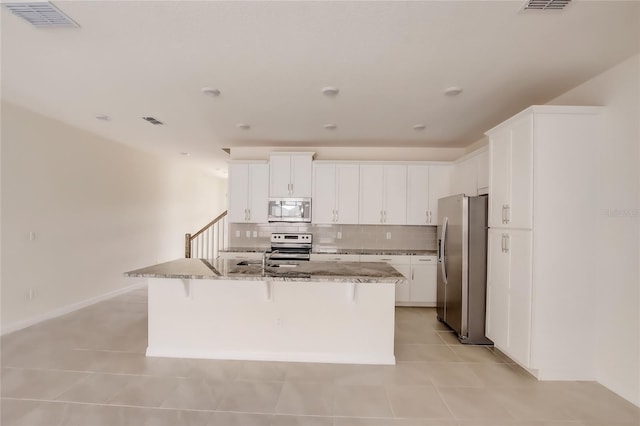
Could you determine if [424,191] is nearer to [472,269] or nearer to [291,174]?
[472,269]

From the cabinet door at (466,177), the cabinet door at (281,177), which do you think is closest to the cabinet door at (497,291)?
the cabinet door at (466,177)

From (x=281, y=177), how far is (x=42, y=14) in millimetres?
3538

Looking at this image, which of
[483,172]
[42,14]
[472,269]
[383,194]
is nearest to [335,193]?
[383,194]

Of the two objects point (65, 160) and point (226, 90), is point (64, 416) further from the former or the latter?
point (65, 160)

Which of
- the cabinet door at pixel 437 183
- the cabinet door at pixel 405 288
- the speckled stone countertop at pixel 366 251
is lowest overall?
the cabinet door at pixel 405 288

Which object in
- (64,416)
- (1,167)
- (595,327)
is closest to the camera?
(64,416)

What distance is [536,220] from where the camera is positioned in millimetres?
2666

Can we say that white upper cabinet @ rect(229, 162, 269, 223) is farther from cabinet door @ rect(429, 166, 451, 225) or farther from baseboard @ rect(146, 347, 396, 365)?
cabinet door @ rect(429, 166, 451, 225)

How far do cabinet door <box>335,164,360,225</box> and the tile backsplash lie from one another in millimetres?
361

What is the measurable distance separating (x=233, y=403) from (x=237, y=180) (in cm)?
376

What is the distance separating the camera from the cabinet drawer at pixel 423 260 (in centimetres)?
490

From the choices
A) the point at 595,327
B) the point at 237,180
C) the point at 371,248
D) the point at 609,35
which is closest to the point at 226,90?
the point at 237,180

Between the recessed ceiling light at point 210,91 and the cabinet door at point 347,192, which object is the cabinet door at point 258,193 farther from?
the recessed ceiling light at point 210,91

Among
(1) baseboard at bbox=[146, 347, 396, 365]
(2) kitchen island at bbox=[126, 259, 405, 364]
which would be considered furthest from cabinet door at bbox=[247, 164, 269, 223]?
(1) baseboard at bbox=[146, 347, 396, 365]
